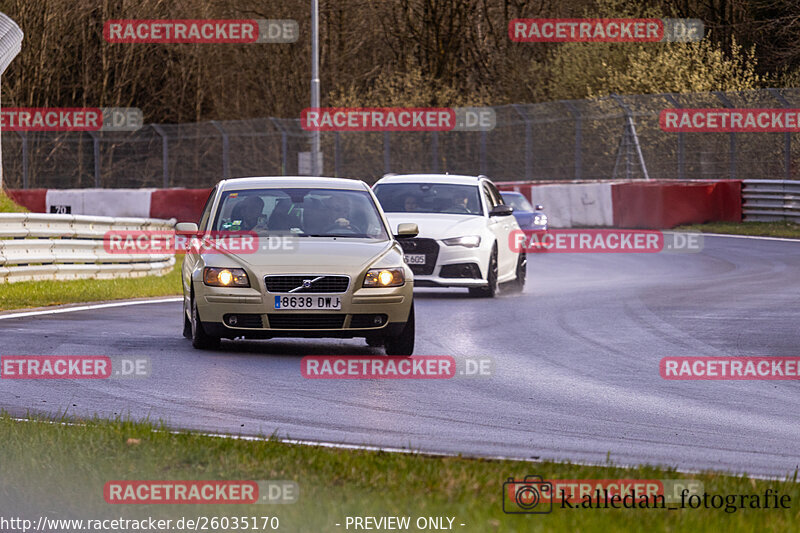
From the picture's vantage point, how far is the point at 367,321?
11.8 meters

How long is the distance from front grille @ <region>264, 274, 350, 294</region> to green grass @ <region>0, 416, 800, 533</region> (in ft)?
12.2

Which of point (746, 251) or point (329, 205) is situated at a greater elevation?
point (329, 205)

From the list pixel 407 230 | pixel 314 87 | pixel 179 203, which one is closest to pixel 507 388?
pixel 407 230

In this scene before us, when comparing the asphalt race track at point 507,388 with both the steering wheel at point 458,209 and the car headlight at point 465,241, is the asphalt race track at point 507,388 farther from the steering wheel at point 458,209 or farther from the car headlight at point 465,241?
the steering wheel at point 458,209

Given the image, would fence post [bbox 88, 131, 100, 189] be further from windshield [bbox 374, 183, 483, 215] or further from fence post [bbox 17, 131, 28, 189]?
windshield [bbox 374, 183, 483, 215]

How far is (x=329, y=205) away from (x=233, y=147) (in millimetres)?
30924

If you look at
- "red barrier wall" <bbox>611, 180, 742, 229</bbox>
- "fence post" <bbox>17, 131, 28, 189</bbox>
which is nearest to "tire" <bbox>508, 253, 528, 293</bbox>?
"red barrier wall" <bbox>611, 180, 742, 229</bbox>

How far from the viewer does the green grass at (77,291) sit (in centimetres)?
1742

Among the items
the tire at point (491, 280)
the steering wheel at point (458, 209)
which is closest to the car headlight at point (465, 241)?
the tire at point (491, 280)

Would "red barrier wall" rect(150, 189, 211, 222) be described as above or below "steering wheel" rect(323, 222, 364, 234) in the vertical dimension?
below

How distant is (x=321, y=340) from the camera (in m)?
13.3

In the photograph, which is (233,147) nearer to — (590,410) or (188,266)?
(188,266)

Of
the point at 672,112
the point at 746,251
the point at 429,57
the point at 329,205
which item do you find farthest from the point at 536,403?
the point at 429,57

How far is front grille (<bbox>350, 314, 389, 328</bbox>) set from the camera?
11.7m
